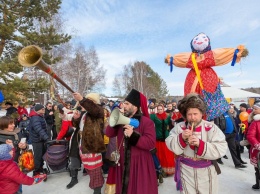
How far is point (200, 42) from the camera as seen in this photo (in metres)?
3.63

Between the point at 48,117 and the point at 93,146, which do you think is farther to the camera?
the point at 48,117

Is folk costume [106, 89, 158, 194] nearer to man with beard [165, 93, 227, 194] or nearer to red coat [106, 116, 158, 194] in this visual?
red coat [106, 116, 158, 194]

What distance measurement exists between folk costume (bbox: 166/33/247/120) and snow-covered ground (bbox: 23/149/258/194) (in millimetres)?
1440

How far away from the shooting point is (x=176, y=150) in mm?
2223

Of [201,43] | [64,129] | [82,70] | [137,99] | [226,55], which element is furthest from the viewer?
[82,70]

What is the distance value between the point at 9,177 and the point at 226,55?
12.5ft

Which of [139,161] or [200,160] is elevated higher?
[200,160]

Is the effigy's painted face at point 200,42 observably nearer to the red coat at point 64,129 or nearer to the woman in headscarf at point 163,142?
the woman in headscarf at point 163,142

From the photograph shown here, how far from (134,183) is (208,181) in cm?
92

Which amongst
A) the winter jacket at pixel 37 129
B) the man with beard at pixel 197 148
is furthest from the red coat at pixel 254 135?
the winter jacket at pixel 37 129

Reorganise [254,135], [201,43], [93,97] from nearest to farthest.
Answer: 1. [254,135]
2. [201,43]
3. [93,97]

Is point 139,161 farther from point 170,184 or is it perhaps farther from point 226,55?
point 226,55

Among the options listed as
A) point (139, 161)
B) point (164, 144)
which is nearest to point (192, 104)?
point (139, 161)

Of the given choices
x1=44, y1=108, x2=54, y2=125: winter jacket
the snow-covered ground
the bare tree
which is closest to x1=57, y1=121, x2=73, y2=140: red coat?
the snow-covered ground
